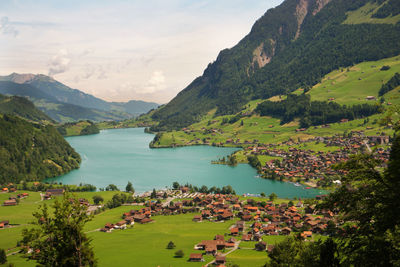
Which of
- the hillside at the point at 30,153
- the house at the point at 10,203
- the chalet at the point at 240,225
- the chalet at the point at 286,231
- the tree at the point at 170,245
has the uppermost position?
the hillside at the point at 30,153

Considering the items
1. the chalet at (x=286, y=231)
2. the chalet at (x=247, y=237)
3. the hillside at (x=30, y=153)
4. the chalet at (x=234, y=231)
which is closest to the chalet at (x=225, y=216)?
the chalet at (x=234, y=231)

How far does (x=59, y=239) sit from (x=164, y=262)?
3775 cm

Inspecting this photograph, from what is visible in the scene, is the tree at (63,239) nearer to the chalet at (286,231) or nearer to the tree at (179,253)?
the tree at (179,253)

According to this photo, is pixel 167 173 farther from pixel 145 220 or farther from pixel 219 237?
pixel 219 237

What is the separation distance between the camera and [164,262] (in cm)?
5194

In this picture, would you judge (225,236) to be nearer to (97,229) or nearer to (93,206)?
(97,229)

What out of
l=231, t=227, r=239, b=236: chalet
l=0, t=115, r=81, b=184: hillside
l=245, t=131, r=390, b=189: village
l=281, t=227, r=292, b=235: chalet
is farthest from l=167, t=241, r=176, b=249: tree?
l=0, t=115, r=81, b=184: hillside

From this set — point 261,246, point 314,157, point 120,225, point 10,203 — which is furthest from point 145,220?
point 314,157

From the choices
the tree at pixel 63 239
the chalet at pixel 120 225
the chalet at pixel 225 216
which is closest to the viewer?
the tree at pixel 63 239

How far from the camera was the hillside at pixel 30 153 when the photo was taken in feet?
439

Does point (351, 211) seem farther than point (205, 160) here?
No

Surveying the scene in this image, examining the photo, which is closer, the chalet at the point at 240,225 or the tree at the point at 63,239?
the tree at the point at 63,239

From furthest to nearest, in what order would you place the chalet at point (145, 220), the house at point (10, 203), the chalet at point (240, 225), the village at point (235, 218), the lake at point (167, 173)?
the lake at point (167, 173) < the house at point (10, 203) < the chalet at point (145, 220) < the chalet at point (240, 225) < the village at point (235, 218)

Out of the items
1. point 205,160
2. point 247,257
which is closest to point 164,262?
point 247,257
